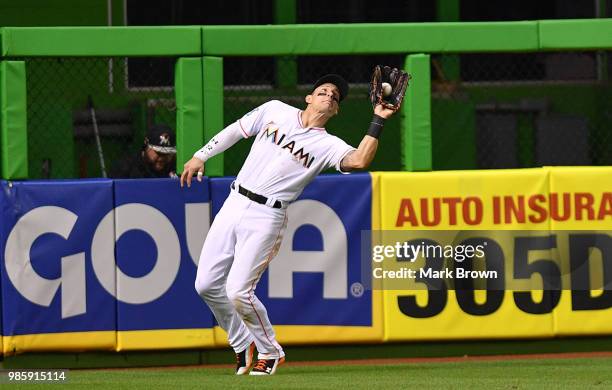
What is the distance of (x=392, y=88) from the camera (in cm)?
785

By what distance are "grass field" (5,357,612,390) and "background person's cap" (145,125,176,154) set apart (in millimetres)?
1602

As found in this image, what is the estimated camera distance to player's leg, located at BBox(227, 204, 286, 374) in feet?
26.3

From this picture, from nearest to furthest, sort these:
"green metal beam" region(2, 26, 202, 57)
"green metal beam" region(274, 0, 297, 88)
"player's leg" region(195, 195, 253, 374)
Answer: "player's leg" region(195, 195, 253, 374) → "green metal beam" region(2, 26, 202, 57) → "green metal beam" region(274, 0, 297, 88)

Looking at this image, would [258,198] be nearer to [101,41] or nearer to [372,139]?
[372,139]

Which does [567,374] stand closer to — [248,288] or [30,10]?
[248,288]

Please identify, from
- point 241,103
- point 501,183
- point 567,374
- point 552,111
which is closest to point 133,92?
point 241,103

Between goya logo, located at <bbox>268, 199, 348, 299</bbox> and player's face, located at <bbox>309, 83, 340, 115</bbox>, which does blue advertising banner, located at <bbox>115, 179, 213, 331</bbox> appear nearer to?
goya logo, located at <bbox>268, 199, 348, 299</bbox>

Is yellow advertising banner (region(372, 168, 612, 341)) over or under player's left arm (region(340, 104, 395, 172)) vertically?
under

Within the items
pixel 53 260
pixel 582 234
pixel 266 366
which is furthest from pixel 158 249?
pixel 582 234

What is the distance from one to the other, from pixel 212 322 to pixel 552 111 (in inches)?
275

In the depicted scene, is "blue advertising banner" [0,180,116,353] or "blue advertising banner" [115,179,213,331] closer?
"blue advertising banner" [0,180,116,353]

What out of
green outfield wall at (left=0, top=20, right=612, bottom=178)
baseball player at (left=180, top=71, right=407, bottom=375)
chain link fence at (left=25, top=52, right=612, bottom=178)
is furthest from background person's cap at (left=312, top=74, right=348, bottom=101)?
chain link fence at (left=25, top=52, right=612, bottom=178)

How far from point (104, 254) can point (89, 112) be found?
466 centimetres

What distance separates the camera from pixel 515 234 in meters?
9.42
